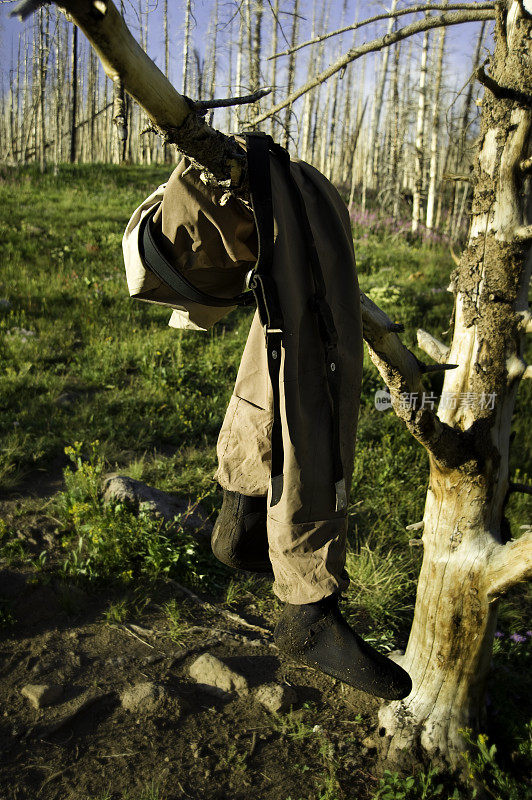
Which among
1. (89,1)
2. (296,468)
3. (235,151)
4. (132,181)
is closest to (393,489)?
(296,468)

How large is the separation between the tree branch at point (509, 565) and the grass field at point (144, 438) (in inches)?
39.9

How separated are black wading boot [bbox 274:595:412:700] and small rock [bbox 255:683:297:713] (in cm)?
151

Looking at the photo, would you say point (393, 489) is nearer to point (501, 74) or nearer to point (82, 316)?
point (501, 74)

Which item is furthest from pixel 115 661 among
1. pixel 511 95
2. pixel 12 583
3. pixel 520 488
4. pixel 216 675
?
pixel 511 95

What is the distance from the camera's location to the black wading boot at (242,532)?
1874 millimetres

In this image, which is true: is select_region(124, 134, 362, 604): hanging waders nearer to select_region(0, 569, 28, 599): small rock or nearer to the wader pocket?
the wader pocket

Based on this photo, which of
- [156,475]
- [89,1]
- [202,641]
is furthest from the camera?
[156,475]

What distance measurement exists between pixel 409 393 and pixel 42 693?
2.37 m

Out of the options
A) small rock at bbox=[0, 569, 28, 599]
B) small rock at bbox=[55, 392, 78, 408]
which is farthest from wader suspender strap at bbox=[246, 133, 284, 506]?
small rock at bbox=[55, 392, 78, 408]

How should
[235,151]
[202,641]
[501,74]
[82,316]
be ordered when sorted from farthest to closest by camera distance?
[82,316], [202,641], [501,74], [235,151]

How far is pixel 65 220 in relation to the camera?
36.1 ft

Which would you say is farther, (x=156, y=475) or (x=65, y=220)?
(x=65, y=220)

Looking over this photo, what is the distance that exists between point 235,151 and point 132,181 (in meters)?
17.4

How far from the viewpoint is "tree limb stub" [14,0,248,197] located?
0.94 meters
